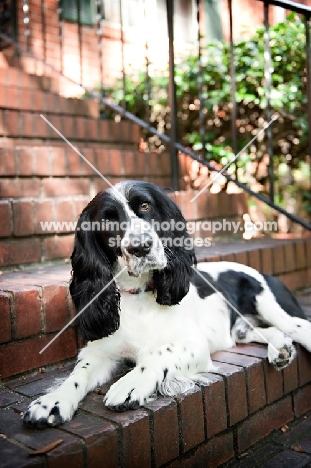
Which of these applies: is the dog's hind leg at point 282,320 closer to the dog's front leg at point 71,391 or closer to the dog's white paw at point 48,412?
the dog's front leg at point 71,391

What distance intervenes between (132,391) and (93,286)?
1.51 ft

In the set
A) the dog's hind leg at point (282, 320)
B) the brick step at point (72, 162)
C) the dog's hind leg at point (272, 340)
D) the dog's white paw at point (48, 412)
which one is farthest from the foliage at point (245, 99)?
the dog's white paw at point (48, 412)

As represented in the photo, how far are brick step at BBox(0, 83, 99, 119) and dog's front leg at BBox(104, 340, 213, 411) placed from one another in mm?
2699

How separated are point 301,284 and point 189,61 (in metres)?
2.62

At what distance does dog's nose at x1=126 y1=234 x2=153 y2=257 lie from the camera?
1.87 metres

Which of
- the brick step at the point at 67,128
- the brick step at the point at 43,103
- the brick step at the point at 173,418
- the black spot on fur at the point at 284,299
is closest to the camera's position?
the brick step at the point at 173,418

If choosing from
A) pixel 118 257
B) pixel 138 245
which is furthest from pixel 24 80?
pixel 138 245

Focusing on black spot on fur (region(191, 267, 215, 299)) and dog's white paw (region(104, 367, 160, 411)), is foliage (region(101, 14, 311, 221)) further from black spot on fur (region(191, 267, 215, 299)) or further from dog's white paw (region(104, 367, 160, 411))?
dog's white paw (region(104, 367, 160, 411))

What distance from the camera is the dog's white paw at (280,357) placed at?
2.21 m

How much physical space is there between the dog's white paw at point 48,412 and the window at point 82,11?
645 centimetres

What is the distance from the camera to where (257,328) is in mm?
2570

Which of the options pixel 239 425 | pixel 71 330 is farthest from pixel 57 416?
pixel 239 425

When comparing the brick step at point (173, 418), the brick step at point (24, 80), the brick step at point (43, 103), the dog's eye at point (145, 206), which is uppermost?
the brick step at point (24, 80)

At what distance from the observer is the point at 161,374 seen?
1.88 meters
